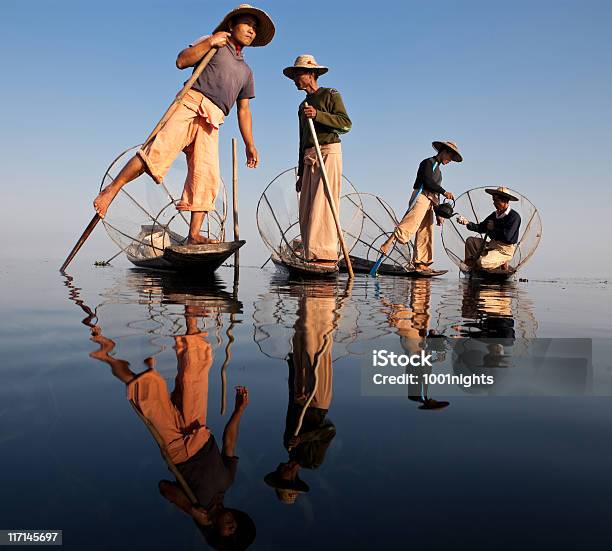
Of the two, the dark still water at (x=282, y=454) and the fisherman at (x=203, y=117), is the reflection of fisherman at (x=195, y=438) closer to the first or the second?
the dark still water at (x=282, y=454)

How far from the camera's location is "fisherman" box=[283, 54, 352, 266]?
A: 6.30 m

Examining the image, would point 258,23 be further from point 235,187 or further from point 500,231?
point 500,231

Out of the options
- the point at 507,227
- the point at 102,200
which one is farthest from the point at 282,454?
the point at 507,227

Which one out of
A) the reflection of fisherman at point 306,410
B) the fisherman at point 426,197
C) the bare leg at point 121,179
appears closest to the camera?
the reflection of fisherman at point 306,410

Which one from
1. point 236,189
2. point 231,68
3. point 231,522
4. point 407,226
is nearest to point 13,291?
point 231,68

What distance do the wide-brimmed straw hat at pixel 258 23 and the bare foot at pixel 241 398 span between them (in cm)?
503

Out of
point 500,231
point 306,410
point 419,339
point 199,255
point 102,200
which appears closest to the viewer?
point 306,410

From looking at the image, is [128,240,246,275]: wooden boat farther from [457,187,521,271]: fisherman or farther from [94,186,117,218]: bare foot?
[457,187,521,271]: fisherman

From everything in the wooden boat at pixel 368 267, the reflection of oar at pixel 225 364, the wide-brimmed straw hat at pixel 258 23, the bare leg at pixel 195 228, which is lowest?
the wooden boat at pixel 368 267

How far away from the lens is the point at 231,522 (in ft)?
2.17

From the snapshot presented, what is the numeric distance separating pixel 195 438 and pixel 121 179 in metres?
4.69

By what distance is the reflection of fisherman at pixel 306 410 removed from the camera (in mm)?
789

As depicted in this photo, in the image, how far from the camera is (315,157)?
6.60m

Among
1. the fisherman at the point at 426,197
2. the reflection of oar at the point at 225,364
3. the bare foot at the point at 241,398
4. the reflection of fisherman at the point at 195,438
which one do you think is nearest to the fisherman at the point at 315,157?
the fisherman at the point at 426,197
